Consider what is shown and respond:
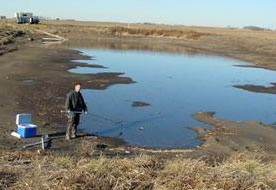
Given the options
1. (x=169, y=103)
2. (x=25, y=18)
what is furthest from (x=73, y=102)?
(x=25, y=18)

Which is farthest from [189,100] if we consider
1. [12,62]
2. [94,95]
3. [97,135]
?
[12,62]

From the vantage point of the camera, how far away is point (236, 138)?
674 inches

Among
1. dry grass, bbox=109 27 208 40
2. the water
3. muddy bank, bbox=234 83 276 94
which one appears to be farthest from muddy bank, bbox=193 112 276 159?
dry grass, bbox=109 27 208 40

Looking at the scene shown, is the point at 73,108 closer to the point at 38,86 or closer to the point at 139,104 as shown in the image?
the point at 139,104

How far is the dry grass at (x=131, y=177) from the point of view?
6852 millimetres

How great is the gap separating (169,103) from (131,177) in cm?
1748

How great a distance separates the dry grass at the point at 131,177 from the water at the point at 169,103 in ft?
26.3

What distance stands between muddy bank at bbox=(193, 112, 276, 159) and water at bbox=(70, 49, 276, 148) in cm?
55

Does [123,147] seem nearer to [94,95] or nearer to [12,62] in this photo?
[94,95]

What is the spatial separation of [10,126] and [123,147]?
4008mm

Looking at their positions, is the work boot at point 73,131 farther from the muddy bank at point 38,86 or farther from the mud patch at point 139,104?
the mud patch at point 139,104

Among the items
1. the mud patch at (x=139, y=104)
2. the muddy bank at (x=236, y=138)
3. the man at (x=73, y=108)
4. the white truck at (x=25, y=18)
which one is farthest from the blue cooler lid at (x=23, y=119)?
the white truck at (x=25, y=18)

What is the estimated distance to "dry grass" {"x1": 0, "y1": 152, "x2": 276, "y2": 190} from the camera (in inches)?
270

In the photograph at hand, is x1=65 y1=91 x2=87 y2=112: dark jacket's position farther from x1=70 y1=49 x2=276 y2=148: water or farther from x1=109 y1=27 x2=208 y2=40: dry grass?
x1=109 y1=27 x2=208 y2=40: dry grass
